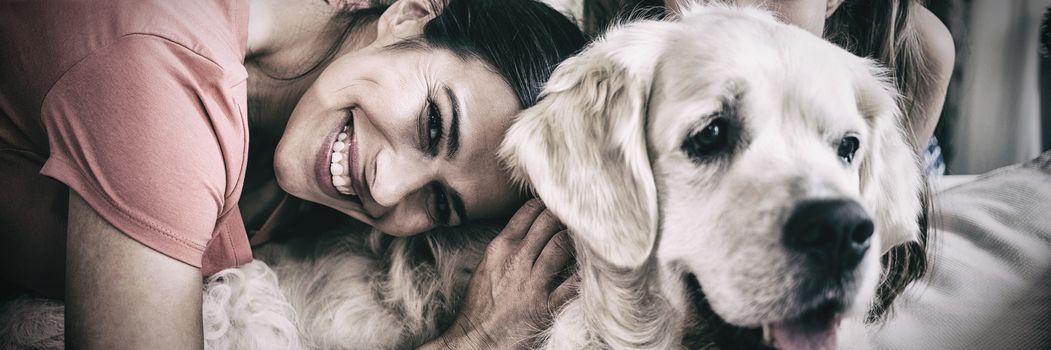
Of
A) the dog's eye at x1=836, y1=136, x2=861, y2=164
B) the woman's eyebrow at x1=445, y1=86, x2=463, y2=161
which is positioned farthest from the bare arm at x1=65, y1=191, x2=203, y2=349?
the dog's eye at x1=836, y1=136, x2=861, y2=164

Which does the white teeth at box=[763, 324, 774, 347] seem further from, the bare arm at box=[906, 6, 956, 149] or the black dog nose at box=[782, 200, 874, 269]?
the bare arm at box=[906, 6, 956, 149]

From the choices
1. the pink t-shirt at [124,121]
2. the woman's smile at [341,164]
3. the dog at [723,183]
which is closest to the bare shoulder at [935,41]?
the dog at [723,183]

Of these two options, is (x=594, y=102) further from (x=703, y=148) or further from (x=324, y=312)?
(x=324, y=312)

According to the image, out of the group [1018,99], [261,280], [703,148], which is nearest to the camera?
[703,148]

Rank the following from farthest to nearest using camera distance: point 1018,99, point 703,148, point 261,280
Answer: point 261,280 → point 1018,99 → point 703,148

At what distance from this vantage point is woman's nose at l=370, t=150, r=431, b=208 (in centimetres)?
85

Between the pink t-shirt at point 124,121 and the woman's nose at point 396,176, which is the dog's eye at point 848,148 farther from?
the pink t-shirt at point 124,121

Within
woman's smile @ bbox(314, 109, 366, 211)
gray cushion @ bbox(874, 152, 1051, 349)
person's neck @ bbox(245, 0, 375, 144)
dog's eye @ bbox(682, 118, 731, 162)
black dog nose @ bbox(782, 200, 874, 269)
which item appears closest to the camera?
black dog nose @ bbox(782, 200, 874, 269)

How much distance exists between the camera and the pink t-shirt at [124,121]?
67cm

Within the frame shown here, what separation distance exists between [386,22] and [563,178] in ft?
1.49

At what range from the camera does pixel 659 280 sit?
2.33 ft

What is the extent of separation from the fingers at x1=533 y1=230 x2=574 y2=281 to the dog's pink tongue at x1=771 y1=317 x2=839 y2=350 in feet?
0.92

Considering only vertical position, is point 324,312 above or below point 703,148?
below

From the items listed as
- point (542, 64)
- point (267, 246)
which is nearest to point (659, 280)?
point (542, 64)
